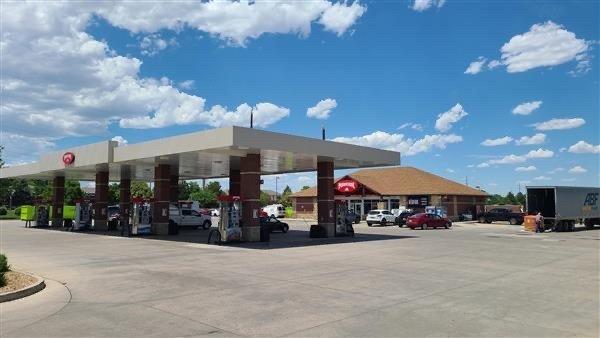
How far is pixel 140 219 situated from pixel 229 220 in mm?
10152

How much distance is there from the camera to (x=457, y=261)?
18359mm

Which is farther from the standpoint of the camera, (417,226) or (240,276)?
(417,226)

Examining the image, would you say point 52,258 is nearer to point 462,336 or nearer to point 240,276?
point 240,276

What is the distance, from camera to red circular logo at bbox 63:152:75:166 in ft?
122

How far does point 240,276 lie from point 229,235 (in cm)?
1157

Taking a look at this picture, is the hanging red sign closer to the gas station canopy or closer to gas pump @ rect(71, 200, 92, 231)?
the gas station canopy

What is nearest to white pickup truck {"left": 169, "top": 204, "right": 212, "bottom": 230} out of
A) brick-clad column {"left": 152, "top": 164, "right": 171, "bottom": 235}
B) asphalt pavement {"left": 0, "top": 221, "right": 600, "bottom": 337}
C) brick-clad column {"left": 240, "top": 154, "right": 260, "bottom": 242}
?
brick-clad column {"left": 152, "top": 164, "right": 171, "bottom": 235}

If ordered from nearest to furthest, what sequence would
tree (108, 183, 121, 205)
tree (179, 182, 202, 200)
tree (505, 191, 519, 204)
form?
tree (108, 183, 121, 205), tree (179, 182, 202, 200), tree (505, 191, 519, 204)

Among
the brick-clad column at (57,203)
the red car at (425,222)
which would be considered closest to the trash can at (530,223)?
the red car at (425,222)

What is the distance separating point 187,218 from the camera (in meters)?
42.5

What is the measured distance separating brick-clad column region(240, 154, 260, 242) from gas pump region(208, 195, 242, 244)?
0.49 meters

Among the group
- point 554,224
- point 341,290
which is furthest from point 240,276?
point 554,224

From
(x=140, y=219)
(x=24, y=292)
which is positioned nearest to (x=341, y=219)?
(x=140, y=219)

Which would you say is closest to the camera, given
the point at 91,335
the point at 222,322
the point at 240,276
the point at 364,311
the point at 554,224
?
the point at 91,335
